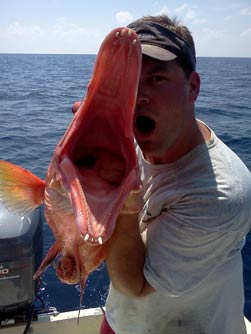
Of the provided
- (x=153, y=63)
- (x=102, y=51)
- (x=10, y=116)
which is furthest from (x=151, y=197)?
(x=10, y=116)

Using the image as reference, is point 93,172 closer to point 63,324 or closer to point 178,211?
point 178,211

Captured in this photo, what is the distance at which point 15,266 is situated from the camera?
3559 millimetres

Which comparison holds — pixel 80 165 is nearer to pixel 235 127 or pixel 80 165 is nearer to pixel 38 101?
pixel 235 127

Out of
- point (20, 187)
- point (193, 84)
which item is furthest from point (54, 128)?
point (193, 84)

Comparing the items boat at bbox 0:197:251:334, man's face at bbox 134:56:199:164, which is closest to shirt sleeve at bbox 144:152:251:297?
man's face at bbox 134:56:199:164

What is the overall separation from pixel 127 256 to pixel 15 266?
201 cm

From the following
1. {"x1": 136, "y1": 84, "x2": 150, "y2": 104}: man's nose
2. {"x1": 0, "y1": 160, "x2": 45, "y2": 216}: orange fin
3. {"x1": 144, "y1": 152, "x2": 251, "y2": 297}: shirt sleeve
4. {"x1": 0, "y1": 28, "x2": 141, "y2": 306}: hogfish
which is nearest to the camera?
{"x1": 0, "y1": 28, "x2": 141, "y2": 306}: hogfish

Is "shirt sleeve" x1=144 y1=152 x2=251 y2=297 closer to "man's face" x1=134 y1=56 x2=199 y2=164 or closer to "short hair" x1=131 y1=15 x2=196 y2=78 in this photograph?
"man's face" x1=134 y1=56 x2=199 y2=164

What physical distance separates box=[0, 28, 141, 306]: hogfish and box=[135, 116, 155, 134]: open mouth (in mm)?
150

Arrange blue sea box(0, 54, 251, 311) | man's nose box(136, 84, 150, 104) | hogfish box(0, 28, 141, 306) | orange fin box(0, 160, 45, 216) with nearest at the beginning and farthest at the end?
hogfish box(0, 28, 141, 306)
man's nose box(136, 84, 150, 104)
orange fin box(0, 160, 45, 216)
blue sea box(0, 54, 251, 311)

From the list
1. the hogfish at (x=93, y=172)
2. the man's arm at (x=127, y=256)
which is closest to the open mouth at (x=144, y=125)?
the hogfish at (x=93, y=172)

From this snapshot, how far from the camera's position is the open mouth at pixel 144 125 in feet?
6.52

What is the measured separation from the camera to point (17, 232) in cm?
359

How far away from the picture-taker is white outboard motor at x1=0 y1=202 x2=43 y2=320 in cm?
353
